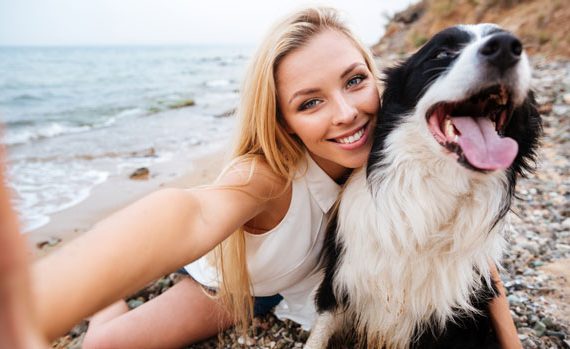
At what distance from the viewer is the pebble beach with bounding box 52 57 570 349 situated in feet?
7.64

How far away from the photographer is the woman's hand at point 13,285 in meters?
0.30

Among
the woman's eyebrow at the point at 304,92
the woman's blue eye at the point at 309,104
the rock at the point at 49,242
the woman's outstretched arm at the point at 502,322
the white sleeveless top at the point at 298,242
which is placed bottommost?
the rock at the point at 49,242

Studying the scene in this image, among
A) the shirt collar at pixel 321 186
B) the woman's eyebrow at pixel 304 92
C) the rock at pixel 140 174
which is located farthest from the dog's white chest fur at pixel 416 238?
the rock at pixel 140 174

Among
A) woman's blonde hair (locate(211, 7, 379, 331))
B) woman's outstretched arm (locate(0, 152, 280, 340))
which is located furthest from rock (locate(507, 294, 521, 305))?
woman's outstretched arm (locate(0, 152, 280, 340))

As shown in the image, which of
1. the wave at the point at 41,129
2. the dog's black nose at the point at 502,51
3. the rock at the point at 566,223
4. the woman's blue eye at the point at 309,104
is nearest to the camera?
the dog's black nose at the point at 502,51

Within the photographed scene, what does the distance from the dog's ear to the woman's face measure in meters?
0.62

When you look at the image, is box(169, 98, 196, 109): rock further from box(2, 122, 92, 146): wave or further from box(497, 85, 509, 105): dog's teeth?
box(497, 85, 509, 105): dog's teeth

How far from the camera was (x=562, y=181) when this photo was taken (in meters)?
4.05

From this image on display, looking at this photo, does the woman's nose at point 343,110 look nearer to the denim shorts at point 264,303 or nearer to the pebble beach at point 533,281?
the pebble beach at point 533,281

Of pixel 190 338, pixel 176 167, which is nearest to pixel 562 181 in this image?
pixel 190 338

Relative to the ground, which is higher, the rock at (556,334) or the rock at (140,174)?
the rock at (556,334)

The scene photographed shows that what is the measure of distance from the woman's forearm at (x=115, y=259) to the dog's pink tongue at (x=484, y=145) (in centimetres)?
105

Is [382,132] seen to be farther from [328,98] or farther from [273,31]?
[273,31]

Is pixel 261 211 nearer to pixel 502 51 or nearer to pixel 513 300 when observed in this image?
pixel 502 51
